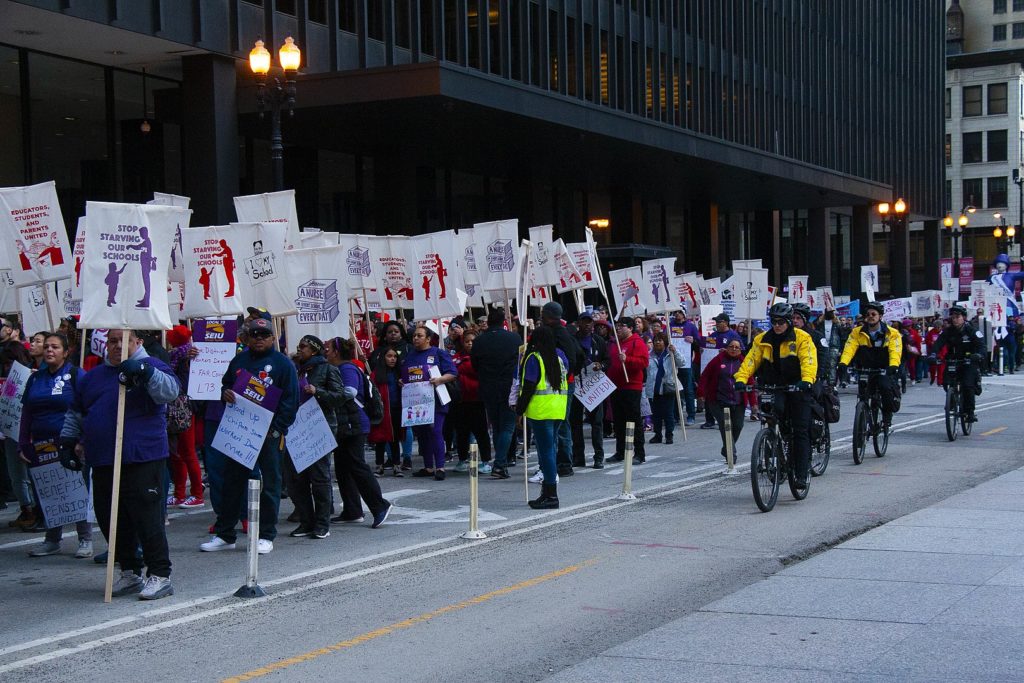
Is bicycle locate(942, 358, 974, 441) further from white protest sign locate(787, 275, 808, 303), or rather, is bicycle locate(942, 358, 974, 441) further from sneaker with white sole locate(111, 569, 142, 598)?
sneaker with white sole locate(111, 569, 142, 598)

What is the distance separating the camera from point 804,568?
9.68 m

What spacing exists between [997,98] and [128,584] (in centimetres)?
10377

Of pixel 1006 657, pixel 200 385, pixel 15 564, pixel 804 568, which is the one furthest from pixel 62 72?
pixel 1006 657

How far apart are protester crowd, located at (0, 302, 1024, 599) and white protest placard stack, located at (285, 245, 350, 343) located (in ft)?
1.01

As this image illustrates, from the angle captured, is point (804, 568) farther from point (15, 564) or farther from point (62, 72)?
point (62, 72)

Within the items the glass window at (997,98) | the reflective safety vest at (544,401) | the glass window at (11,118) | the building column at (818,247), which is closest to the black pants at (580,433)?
the reflective safety vest at (544,401)

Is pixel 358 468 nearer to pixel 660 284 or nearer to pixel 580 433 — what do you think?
pixel 580 433

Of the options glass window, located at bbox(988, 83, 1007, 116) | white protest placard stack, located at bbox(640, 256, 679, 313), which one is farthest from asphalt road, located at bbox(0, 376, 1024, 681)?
glass window, located at bbox(988, 83, 1007, 116)

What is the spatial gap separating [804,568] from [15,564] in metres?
6.41

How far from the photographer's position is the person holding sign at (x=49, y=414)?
35.7 ft

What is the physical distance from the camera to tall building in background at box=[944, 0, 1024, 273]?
101 m

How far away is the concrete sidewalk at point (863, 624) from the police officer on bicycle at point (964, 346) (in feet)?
29.8

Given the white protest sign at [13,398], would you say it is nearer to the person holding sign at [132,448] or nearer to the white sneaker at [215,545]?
the white sneaker at [215,545]

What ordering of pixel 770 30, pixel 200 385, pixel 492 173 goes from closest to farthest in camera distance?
pixel 200 385, pixel 492 173, pixel 770 30
